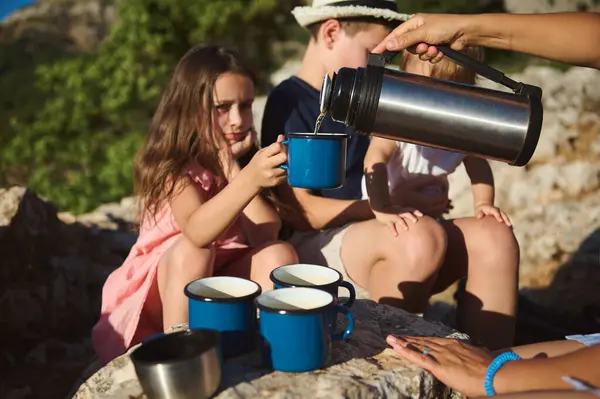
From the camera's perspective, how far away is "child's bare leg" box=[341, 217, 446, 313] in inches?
94.5

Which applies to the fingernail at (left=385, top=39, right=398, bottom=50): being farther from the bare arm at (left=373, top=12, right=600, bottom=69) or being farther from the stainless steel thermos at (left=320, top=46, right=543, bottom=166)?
the stainless steel thermos at (left=320, top=46, right=543, bottom=166)

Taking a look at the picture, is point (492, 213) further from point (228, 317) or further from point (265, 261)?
point (228, 317)

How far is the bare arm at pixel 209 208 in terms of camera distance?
7.22ft

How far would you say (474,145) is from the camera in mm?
1932

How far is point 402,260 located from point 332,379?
883 millimetres

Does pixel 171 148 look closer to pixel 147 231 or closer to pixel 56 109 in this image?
pixel 147 231

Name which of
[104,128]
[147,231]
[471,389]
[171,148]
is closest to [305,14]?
[171,148]

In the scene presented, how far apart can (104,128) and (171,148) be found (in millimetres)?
5842

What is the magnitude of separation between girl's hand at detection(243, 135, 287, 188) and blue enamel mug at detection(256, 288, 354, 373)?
1.70 ft

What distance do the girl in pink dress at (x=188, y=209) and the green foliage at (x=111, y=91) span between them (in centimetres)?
440

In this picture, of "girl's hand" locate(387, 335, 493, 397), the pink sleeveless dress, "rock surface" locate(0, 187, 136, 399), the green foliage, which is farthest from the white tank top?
the green foliage

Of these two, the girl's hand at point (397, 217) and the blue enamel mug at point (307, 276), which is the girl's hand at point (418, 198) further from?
the blue enamel mug at point (307, 276)

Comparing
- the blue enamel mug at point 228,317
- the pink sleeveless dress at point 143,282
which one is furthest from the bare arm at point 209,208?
the blue enamel mug at point 228,317

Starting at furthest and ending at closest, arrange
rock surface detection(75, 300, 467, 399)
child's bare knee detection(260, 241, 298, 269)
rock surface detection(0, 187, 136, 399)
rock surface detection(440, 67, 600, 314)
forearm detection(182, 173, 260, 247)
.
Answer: rock surface detection(440, 67, 600, 314)
rock surface detection(0, 187, 136, 399)
child's bare knee detection(260, 241, 298, 269)
forearm detection(182, 173, 260, 247)
rock surface detection(75, 300, 467, 399)
